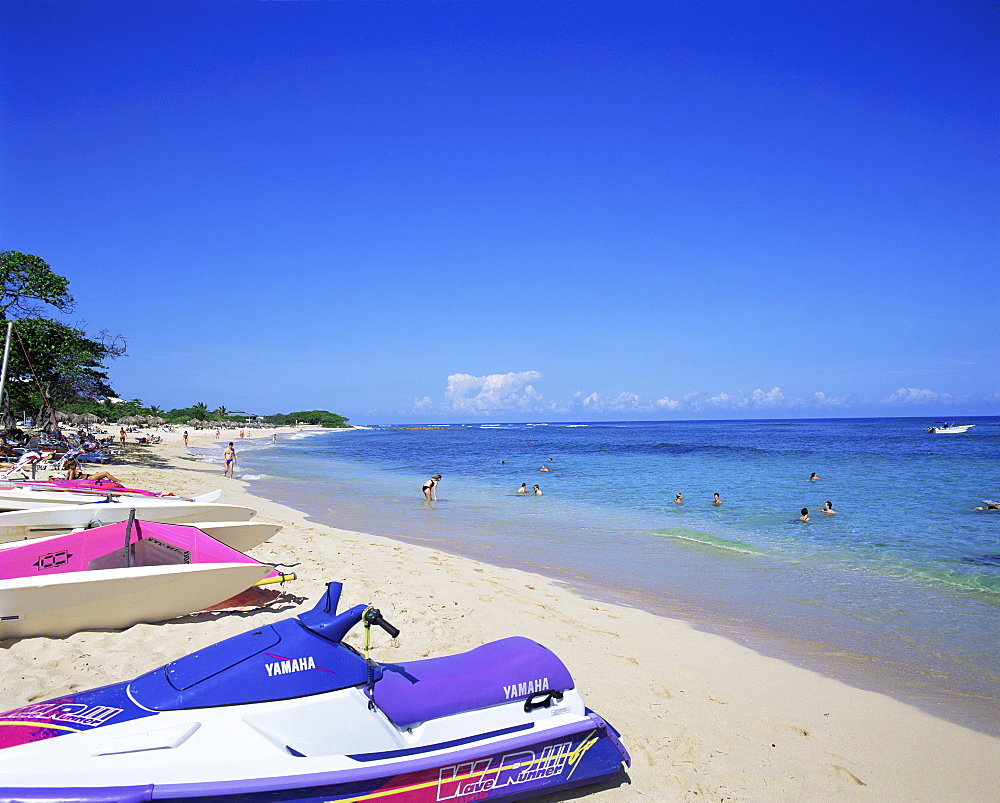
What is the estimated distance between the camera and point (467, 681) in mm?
Result: 3650

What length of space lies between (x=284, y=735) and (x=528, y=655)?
1516 mm

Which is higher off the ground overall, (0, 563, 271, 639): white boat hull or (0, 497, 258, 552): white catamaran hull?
(0, 497, 258, 552): white catamaran hull

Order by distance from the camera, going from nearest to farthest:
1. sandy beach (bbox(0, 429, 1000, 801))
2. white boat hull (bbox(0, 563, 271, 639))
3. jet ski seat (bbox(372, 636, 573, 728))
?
1. jet ski seat (bbox(372, 636, 573, 728))
2. sandy beach (bbox(0, 429, 1000, 801))
3. white boat hull (bbox(0, 563, 271, 639))

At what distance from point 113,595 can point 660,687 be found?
537 centimetres

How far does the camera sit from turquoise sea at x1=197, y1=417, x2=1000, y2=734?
22.7 ft

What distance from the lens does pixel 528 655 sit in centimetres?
389

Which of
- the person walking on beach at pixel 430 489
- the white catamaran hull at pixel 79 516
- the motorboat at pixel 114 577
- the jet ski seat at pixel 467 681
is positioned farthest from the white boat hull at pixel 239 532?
the person walking on beach at pixel 430 489

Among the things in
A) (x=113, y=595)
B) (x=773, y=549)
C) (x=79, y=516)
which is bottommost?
(x=773, y=549)

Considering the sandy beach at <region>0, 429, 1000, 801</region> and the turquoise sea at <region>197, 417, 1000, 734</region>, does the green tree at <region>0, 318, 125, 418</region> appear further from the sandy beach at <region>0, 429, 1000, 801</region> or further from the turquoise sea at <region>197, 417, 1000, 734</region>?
the sandy beach at <region>0, 429, 1000, 801</region>

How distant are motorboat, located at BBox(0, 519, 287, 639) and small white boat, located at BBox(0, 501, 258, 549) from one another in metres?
1.28

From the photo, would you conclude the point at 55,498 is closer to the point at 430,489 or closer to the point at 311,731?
the point at 311,731

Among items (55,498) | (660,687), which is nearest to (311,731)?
(660,687)

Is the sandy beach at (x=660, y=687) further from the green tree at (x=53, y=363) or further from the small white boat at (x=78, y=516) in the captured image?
the green tree at (x=53, y=363)

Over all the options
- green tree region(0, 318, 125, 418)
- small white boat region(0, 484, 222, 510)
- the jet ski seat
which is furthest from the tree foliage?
the jet ski seat
